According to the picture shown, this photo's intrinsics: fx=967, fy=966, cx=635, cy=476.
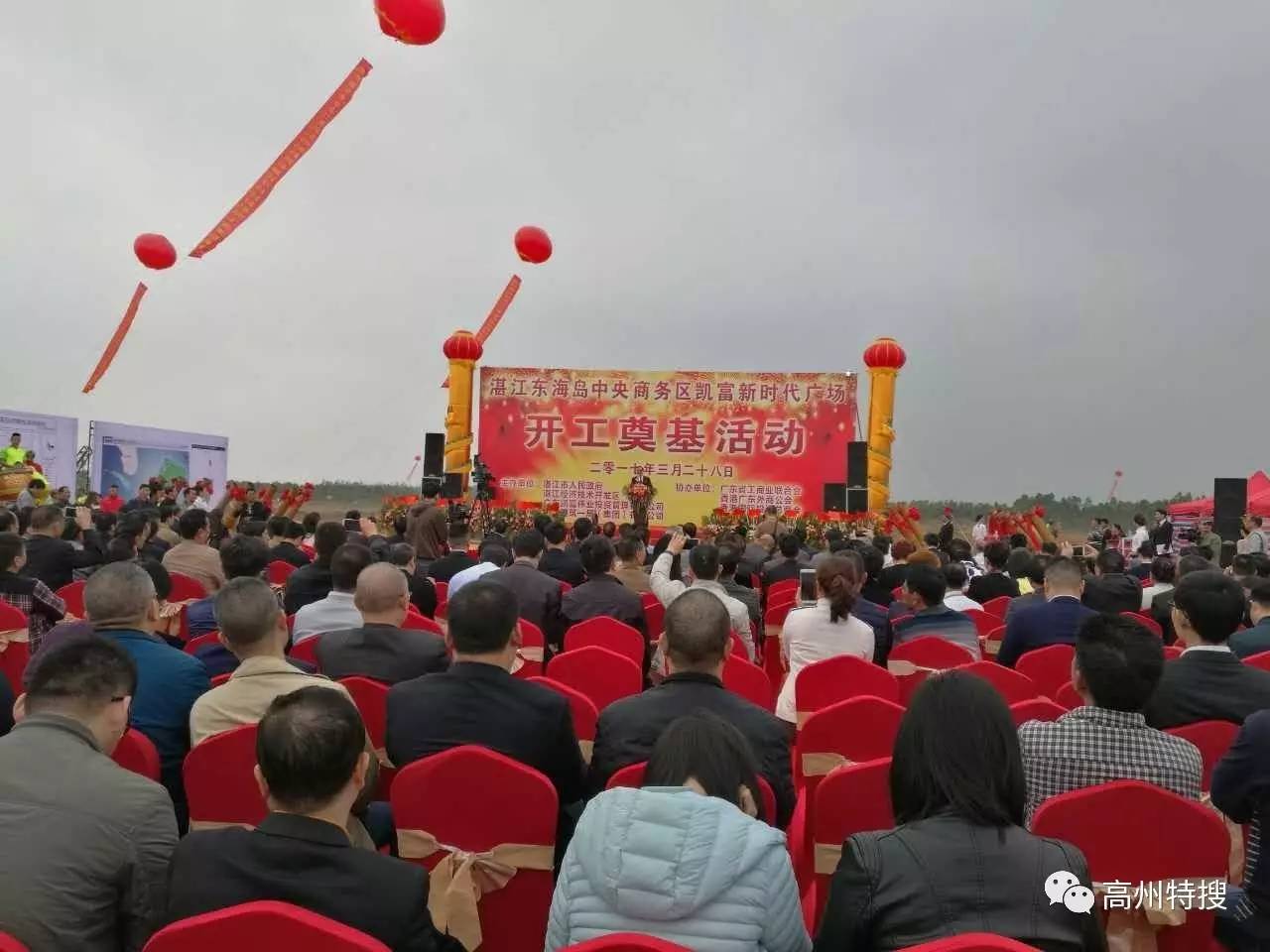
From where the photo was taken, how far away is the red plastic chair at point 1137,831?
1676 mm

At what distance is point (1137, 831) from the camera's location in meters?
1.70

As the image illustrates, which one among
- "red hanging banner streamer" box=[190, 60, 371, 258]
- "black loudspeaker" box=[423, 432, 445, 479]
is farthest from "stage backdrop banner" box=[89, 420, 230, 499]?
"red hanging banner streamer" box=[190, 60, 371, 258]

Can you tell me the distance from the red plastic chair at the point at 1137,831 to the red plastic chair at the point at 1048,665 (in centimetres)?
178

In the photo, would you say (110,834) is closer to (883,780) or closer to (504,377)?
(883,780)

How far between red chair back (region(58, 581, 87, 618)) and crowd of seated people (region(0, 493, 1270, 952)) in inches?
46.0

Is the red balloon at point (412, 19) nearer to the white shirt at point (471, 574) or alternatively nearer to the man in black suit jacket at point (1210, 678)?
the white shirt at point (471, 574)

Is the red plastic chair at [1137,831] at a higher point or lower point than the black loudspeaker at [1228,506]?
lower

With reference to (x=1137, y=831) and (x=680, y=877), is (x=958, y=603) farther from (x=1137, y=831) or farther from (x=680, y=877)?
(x=680, y=877)

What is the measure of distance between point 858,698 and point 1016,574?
3.97 metres

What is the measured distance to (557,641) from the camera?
4820 millimetres

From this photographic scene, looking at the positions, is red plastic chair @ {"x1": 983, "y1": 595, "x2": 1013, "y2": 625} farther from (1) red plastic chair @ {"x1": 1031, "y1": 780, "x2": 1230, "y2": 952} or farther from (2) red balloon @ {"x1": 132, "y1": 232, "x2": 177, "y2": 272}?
(2) red balloon @ {"x1": 132, "y1": 232, "x2": 177, "y2": 272}

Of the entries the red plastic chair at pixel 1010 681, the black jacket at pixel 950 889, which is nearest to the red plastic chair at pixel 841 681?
the red plastic chair at pixel 1010 681

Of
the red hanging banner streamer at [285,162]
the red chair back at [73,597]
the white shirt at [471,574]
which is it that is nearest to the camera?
the red chair back at [73,597]

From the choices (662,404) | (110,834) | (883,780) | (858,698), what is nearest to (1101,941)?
(883,780)
